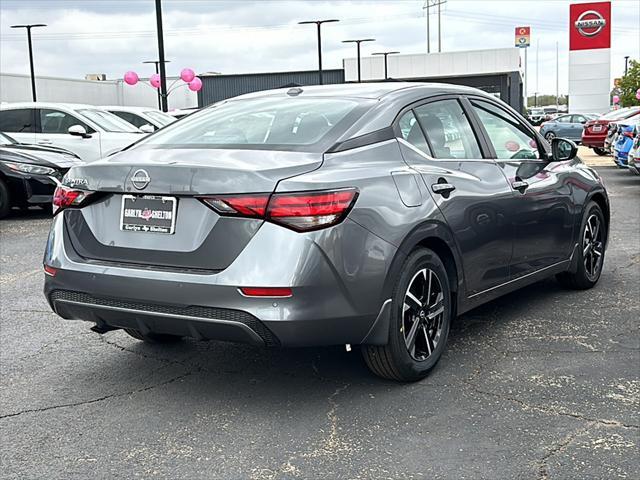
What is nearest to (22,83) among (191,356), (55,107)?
(55,107)

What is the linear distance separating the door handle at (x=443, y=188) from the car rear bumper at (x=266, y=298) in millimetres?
614

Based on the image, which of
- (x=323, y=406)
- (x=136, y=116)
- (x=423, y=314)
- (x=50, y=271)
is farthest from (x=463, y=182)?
(x=136, y=116)

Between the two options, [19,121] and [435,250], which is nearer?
[435,250]

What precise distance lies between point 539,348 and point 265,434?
6.59 feet

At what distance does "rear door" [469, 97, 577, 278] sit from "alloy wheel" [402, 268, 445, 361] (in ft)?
3.14

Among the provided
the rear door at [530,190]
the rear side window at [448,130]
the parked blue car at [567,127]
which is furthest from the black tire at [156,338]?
the parked blue car at [567,127]

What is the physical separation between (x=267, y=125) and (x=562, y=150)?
2511 millimetres

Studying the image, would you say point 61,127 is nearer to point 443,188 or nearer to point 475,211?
point 475,211

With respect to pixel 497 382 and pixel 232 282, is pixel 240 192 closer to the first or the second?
pixel 232 282

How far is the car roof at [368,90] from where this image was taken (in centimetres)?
478

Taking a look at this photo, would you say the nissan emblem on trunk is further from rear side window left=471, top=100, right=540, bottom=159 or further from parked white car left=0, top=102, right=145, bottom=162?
parked white car left=0, top=102, right=145, bottom=162

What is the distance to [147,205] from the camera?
3.95 m

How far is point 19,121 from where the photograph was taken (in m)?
14.8

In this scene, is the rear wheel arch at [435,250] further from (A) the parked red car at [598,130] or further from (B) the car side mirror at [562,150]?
(A) the parked red car at [598,130]
